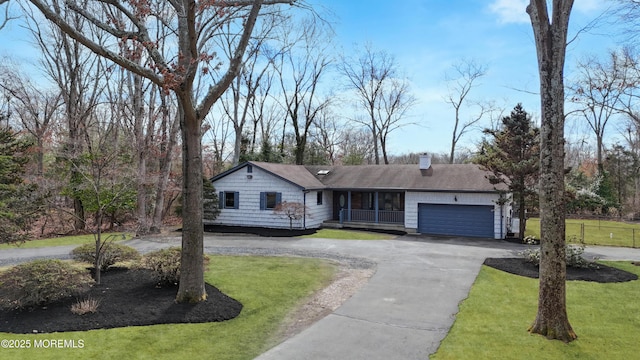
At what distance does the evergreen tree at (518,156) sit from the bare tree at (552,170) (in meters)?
10.9

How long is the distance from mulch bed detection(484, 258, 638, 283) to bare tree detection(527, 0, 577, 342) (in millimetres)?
4527

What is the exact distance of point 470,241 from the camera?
56.4 ft

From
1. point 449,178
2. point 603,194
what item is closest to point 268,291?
point 449,178

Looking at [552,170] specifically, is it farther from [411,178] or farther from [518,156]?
[411,178]

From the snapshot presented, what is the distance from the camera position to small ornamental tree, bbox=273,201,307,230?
1909 cm

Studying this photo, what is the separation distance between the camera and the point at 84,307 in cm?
663

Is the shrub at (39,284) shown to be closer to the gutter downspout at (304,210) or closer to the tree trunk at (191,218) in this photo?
the tree trunk at (191,218)

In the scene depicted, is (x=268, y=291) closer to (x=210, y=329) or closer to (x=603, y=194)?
(x=210, y=329)

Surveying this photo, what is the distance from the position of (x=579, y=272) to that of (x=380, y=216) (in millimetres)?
11750

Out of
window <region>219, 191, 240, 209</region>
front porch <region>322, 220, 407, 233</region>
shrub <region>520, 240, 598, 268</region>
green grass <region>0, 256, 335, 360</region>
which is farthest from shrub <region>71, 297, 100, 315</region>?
front porch <region>322, 220, 407, 233</region>

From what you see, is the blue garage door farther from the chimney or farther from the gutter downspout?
the gutter downspout

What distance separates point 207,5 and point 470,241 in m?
15.2

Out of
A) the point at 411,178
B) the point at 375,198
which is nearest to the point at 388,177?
the point at 411,178

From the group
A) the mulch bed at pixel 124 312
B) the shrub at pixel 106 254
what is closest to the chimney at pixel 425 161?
the mulch bed at pixel 124 312
